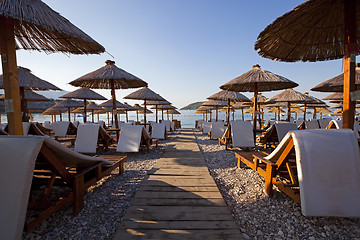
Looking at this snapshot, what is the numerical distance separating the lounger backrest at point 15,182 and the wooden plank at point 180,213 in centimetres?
98

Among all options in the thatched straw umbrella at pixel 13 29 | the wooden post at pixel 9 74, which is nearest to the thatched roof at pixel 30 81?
the thatched straw umbrella at pixel 13 29

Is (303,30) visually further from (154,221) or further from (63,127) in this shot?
(63,127)

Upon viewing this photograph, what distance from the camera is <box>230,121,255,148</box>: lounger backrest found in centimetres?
527

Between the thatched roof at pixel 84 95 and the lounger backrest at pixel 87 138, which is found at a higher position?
the thatched roof at pixel 84 95

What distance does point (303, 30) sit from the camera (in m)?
3.11

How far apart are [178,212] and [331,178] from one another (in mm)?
1708

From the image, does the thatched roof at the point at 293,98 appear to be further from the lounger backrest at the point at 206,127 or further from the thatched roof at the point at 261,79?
the lounger backrest at the point at 206,127

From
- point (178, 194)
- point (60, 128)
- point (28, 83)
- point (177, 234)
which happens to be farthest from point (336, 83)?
point (60, 128)

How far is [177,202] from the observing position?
2119mm

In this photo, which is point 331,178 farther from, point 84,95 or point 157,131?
point 84,95

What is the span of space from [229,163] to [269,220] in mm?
2224

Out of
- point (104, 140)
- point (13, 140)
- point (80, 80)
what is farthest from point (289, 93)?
point (13, 140)

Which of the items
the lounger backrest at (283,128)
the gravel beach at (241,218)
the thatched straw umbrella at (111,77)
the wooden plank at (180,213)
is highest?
the thatched straw umbrella at (111,77)

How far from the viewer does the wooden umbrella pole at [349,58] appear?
2.25 meters
